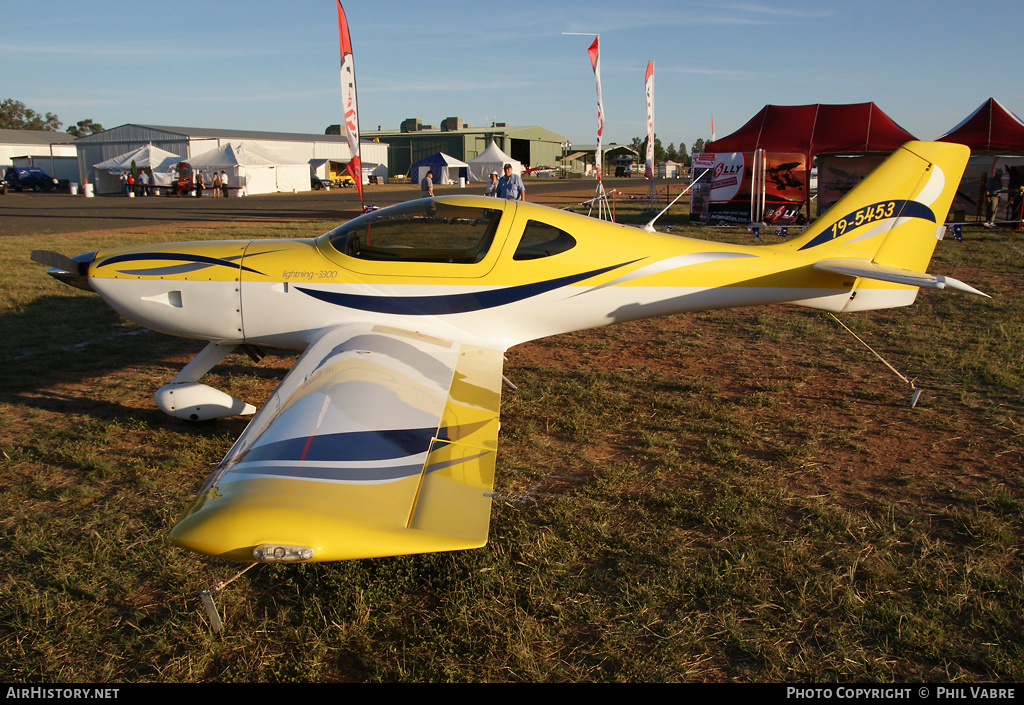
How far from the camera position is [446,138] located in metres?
83.8

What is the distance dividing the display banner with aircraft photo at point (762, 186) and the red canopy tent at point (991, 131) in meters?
3.73

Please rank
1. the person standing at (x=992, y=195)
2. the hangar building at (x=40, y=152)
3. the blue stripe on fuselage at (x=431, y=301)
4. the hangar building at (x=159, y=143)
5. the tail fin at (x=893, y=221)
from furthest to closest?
the hangar building at (x=40, y=152)
the hangar building at (x=159, y=143)
the person standing at (x=992, y=195)
the tail fin at (x=893, y=221)
the blue stripe on fuselage at (x=431, y=301)

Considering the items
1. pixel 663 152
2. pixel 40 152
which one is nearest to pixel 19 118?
pixel 40 152

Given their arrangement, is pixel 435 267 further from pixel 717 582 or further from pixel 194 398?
pixel 717 582

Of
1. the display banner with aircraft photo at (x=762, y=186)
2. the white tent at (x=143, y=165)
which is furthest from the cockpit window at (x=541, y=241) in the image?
the white tent at (x=143, y=165)

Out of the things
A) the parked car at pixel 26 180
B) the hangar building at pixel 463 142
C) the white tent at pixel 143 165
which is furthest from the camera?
the hangar building at pixel 463 142

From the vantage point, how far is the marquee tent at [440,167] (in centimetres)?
5272

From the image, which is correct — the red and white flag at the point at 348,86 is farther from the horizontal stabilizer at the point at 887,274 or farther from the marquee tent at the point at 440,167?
the marquee tent at the point at 440,167

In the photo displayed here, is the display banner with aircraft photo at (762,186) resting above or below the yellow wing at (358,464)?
above

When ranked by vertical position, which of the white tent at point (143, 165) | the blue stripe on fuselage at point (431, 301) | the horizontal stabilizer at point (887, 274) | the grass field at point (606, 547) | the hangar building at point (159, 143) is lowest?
the grass field at point (606, 547)

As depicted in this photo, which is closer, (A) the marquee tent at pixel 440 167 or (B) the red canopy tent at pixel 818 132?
(B) the red canopy tent at pixel 818 132

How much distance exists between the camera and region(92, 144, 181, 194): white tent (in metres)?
42.0

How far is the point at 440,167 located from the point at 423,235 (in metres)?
50.3

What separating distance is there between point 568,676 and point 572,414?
3.12m
